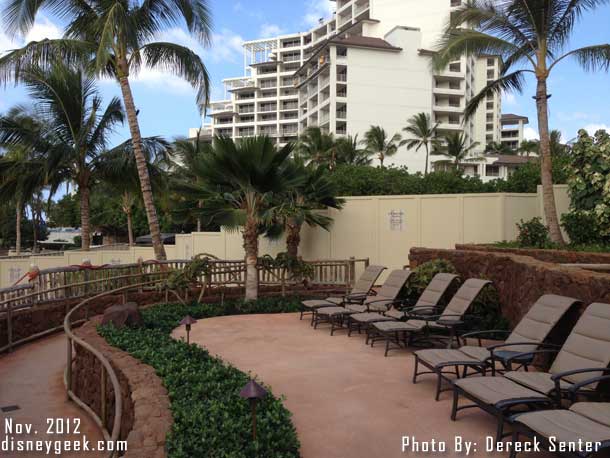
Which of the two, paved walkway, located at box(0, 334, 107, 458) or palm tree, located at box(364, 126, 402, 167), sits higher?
palm tree, located at box(364, 126, 402, 167)

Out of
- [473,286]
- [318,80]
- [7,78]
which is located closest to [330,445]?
[473,286]

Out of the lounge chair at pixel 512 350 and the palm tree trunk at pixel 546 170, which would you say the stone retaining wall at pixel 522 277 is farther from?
the palm tree trunk at pixel 546 170

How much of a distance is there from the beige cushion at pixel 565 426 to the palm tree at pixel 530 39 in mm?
10070

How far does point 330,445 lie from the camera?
4078 mm

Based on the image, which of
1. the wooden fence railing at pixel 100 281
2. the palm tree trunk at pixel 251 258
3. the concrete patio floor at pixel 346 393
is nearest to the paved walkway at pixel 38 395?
the wooden fence railing at pixel 100 281

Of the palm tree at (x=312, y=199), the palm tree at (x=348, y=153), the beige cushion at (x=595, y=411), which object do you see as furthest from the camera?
the palm tree at (x=348, y=153)

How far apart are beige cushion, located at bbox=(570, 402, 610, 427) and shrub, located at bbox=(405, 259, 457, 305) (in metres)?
5.63

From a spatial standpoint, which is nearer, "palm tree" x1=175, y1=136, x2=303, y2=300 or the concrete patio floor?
the concrete patio floor

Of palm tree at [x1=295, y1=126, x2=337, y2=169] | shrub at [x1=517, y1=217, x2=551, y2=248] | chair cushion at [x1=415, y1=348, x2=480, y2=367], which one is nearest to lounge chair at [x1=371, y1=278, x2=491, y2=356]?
chair cushion at [x1=415, y1=348, x2=480, y2=367]

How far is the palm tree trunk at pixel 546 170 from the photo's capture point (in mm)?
12453

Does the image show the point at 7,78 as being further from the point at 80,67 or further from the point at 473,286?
the point at 473,286

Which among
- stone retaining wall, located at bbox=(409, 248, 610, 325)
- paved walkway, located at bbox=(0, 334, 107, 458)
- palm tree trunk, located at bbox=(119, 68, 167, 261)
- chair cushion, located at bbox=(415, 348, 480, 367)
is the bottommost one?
paved walkway, located at bbox=(0, 334, 107, 458)

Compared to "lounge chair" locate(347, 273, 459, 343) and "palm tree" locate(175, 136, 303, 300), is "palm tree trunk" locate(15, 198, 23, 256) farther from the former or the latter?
"lounge chair" locate(347, 273, 459, 343)

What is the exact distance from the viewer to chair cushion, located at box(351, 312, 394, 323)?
7625mm
